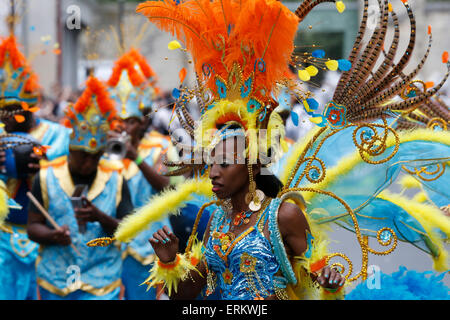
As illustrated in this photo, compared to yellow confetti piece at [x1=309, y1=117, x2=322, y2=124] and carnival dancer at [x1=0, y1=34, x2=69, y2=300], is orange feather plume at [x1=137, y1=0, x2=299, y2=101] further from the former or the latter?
carnival dancer at [x1=0, y1=34, x2=69, y2=300]

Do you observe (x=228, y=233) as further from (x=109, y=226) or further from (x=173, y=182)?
(x=173, y=182)

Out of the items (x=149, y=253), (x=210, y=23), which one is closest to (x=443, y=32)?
(x=149, y=253)

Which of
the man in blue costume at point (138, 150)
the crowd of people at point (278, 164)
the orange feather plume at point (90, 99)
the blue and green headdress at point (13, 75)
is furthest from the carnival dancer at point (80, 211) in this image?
the blue and green headdress at point (13, 75)

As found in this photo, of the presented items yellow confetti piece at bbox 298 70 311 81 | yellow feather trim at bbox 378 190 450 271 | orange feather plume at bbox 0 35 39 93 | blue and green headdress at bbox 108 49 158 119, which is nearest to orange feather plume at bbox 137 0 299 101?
yellow confetti piece at bbox 298 70 311 81

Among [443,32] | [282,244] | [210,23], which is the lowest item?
[282,244]

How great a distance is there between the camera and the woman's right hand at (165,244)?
2975 millimetres

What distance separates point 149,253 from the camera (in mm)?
5824

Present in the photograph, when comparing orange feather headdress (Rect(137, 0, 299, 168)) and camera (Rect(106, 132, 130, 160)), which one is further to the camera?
camera (Rect(106, 132, 130, 160))

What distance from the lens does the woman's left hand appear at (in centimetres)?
276

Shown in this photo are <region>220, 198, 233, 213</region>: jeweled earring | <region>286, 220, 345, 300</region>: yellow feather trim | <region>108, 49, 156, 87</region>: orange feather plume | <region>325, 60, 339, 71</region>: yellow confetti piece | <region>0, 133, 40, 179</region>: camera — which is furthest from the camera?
<region>108, 49, 156, 87</region>: orange feather plume

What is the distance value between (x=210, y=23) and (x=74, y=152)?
2360mm

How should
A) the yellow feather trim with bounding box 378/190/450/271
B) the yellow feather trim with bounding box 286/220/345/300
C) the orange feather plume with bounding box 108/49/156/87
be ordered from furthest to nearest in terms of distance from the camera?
the orange feather plume with bounding box 108/49/156/87 < the yellow feather trim with bounding box 378/190/450/271 < the yellow feather trim with bounding box 286/220/345/300

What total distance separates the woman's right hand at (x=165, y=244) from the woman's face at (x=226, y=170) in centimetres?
29

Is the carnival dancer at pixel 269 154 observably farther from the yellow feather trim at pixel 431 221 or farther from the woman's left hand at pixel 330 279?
the yellow feather trim at pixel 431 221
